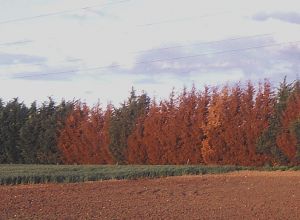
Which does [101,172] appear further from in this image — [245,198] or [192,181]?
[245,198]

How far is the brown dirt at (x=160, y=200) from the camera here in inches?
510

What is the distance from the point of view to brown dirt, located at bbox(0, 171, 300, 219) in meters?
13.0

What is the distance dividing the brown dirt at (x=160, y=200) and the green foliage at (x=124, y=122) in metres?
13.6

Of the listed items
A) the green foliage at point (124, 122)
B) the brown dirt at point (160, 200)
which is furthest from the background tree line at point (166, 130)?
the brown dirt at point (160, 200)

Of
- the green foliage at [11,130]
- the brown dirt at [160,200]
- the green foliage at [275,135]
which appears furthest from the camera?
the green foliage at [11,130]

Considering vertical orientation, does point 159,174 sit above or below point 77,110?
below

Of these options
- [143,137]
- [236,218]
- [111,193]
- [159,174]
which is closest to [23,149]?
[143,137]

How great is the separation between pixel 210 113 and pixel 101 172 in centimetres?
1008

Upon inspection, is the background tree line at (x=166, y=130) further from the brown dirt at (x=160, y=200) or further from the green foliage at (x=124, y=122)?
the brown dirt at (x=160, y=200)

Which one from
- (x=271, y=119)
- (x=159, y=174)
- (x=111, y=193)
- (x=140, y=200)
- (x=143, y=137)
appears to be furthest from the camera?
(x=143, y=137)

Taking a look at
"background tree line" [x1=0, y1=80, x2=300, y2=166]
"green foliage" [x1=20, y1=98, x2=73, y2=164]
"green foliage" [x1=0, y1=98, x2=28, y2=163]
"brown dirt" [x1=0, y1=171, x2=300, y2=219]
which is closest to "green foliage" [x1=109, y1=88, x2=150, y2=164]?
"background tree line" [x1=0, y1=80, x2=300, y2=166]

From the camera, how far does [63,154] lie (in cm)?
3825

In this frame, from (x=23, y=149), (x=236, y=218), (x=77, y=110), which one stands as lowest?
(x=236, y=218)

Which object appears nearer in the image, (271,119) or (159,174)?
(159,174)
